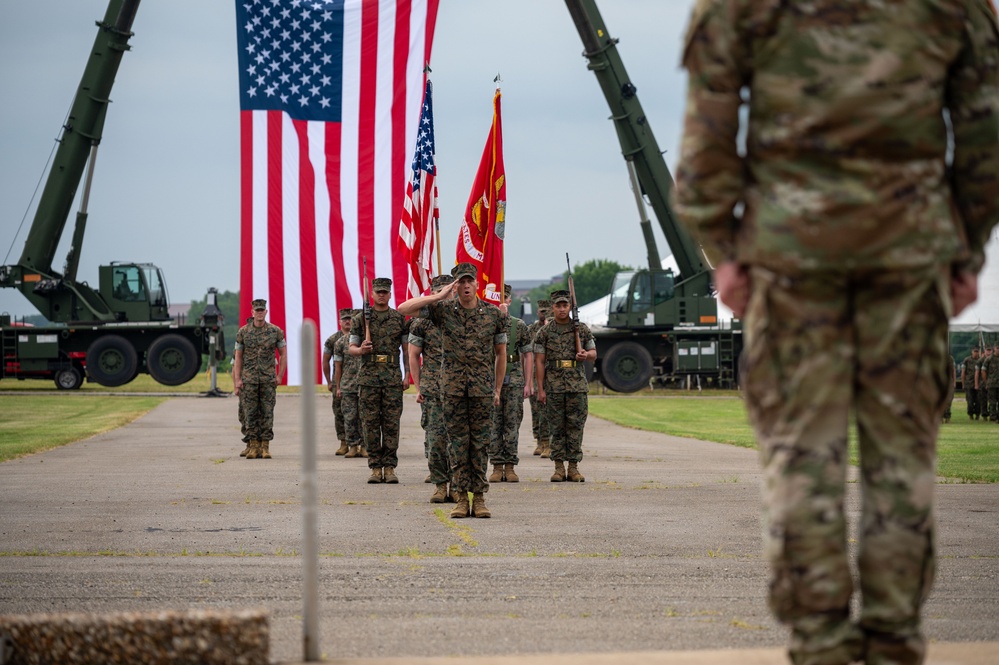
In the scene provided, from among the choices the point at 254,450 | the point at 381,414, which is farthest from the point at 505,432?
the point at 254,450

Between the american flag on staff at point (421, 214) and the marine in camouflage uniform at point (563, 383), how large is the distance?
1.52m

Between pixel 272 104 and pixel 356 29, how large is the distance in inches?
78.0

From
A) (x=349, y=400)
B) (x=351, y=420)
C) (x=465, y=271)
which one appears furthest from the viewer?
(x=351, y=420)

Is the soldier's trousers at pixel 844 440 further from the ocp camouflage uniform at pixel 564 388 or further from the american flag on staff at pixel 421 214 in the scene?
the american flag on staff at pixel 421 214

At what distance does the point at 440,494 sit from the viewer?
11.6 meters

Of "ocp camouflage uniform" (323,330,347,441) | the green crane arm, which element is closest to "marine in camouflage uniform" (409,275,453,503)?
"ocp camouflage uniform" (323,330,347,441)

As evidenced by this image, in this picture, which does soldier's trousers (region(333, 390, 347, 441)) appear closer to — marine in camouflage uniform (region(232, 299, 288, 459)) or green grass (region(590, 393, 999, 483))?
marine in camouflage uniform (region(232, 299, 288, 459))

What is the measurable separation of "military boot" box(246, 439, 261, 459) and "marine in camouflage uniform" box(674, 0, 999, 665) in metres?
14.4

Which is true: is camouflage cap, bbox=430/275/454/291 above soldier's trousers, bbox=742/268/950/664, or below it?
above

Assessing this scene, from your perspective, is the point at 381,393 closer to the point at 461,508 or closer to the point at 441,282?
the point at 441,282

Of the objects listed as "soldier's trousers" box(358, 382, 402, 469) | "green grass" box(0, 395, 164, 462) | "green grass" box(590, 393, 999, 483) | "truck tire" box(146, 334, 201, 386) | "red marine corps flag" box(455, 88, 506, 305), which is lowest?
"green grass" box(590, 393, 999, 483)

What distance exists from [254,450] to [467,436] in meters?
7.39

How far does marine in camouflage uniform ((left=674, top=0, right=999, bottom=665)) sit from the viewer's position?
11.6 feet

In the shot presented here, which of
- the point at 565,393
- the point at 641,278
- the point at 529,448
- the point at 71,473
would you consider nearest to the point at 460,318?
the point at 565,393
